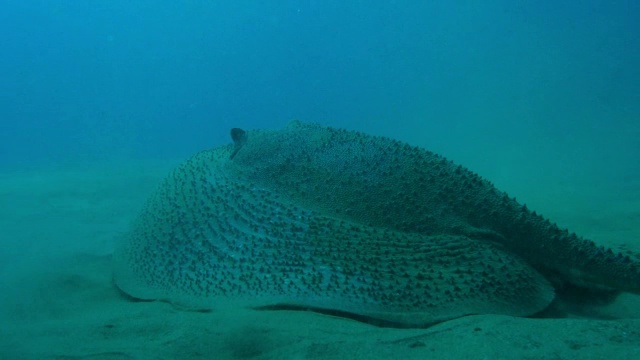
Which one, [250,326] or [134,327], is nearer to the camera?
[250,326]

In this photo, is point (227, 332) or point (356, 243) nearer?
point (227, 332)

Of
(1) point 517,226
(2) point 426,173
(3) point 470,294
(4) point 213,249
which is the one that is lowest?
(3) point 470,294

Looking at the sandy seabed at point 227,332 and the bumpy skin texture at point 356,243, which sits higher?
the bumpy skin texture at point 356,243

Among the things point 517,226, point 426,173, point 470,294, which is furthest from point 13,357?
point 517,226

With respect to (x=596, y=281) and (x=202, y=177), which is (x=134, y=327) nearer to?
(x=202, y=177)

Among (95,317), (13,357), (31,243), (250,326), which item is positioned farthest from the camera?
(31,243)

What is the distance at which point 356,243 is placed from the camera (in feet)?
11.3

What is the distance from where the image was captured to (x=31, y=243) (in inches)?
229

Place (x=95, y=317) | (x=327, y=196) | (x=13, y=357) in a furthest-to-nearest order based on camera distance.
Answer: (x=327, y=196) < (x=95, y=317) < (x=13, y=357)

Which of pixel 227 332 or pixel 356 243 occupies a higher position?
pixel 356 243

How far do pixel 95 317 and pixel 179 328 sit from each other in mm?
895

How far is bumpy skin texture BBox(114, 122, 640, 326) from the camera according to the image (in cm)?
306

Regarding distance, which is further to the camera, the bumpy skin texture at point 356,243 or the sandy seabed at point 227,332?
the bumpy skin texture at point 356,243

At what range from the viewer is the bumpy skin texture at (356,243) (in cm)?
306
